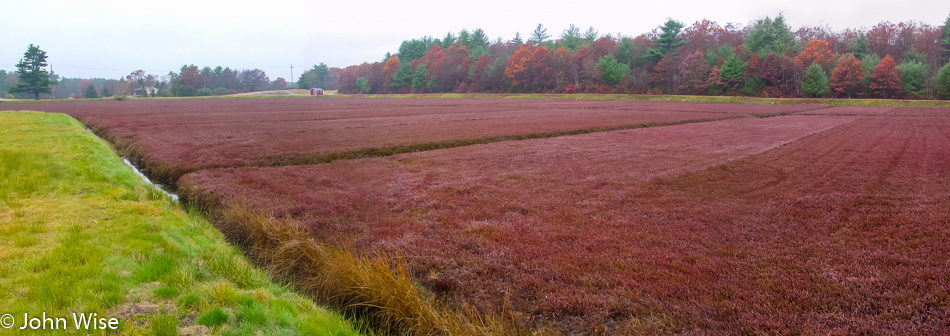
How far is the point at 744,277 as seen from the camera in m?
6.93

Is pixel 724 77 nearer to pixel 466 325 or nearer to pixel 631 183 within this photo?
pixel 631 183

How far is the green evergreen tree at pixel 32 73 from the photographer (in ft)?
381

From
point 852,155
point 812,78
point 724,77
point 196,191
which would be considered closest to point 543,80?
point 724,77

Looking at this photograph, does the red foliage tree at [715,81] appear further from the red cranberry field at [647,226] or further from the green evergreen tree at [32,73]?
the green evergreen tree at [32,73]

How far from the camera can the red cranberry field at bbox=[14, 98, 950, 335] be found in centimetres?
612

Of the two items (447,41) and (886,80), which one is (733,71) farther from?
(447,41)

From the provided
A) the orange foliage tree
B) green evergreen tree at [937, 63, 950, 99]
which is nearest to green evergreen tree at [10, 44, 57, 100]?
the orange foliage tree

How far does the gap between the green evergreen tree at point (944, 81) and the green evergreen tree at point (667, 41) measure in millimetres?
46131

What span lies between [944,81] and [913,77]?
16.6 feet

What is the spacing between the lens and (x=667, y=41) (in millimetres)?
113250

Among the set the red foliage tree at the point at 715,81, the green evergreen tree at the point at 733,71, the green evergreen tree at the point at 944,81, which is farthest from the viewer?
Result: the red foliage tree at the point at 715,81

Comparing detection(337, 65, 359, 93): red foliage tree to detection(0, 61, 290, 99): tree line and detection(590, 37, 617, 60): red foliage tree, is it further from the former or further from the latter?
detection(590, 37, 617, 60): red foliage tree

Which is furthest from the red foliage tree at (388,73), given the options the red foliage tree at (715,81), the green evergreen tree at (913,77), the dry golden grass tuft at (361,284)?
the dry golden grass tuft at (361,284)

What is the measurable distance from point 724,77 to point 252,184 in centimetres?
9794
